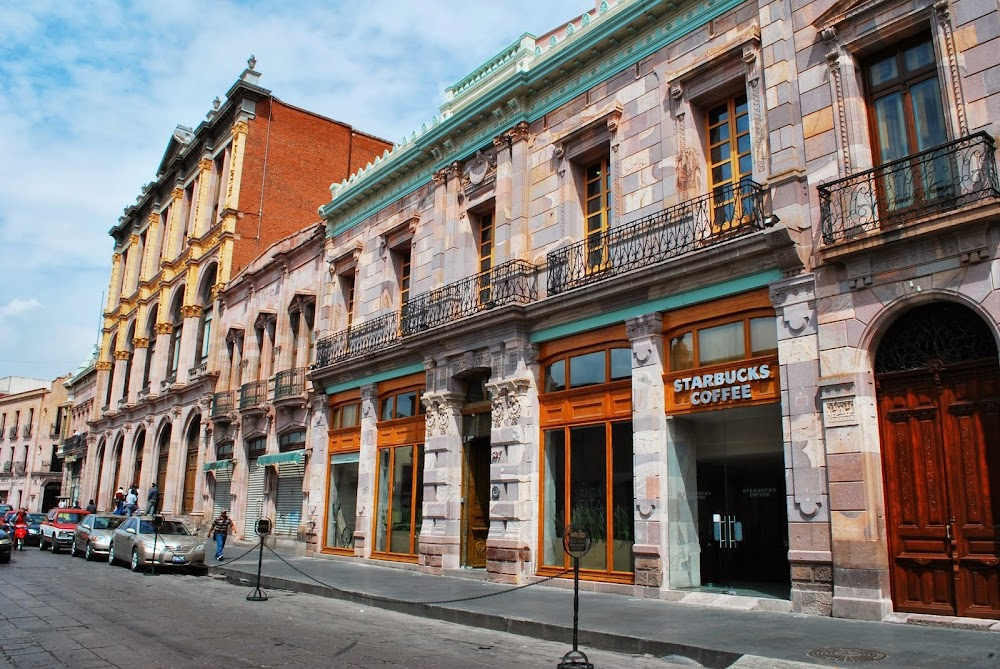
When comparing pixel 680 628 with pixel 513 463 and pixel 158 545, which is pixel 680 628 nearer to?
pixel 513 463

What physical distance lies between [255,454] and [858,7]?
23351mm

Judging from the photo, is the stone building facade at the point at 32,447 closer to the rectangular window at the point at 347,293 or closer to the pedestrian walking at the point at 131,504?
the pedestrian walking at the point at 131,504

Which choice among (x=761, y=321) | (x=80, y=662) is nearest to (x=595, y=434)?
(x=761, y=321)

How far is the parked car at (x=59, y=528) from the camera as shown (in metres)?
25.0

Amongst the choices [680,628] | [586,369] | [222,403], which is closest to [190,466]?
[222,403]

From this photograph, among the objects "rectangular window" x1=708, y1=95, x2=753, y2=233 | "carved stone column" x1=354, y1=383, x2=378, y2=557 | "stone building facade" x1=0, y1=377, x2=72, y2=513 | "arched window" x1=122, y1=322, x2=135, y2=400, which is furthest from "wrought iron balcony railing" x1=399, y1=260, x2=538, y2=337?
"stone building facade" x1=0, y1=377, x2=72, y2=513

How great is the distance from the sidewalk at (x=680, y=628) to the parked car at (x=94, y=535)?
9.04 m

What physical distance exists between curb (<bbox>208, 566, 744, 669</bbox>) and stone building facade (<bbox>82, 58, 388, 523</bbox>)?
18.8 meters

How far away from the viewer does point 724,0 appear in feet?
46.0

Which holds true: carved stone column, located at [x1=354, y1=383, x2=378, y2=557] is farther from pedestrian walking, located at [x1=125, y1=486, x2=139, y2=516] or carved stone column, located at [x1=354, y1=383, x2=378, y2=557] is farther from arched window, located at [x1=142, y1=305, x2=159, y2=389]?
arched window, located at [x1=142, y1=305, x2=159, y2=389]

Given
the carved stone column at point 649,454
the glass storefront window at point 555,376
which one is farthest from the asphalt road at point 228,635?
the glass storefront window at point 555,376

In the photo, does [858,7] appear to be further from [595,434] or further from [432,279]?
[432,279]

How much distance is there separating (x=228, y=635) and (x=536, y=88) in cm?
1311

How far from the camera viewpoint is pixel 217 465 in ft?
97.9
